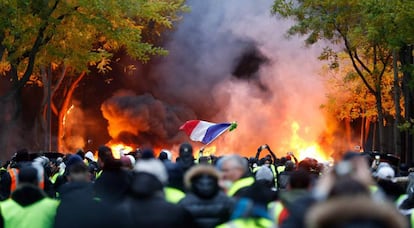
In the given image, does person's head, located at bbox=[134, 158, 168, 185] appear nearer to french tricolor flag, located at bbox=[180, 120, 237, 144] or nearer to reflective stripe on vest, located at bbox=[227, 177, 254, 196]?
reflective stripe on vest, located at bbox=[227, 177, 254, 196]

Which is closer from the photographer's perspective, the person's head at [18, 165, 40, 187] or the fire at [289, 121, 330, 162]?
the person's head at [18, 165, 40, 187]

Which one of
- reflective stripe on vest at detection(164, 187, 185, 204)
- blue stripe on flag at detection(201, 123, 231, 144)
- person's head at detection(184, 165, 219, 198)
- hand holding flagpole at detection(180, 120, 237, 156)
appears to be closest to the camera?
person's head at detection(184, 165, 219, 198)

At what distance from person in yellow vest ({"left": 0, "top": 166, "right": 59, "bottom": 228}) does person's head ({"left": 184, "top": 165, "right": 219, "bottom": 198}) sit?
50.0 inches

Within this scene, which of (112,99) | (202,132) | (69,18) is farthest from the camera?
(112,99)

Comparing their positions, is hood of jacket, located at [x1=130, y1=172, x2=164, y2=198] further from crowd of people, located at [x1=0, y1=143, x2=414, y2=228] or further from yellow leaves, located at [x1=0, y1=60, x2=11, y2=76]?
yellow leaves, located at [x1=0, y1=60, x2=11, y2=76]

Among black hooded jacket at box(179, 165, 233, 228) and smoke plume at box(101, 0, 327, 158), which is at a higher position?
smoke plume at box(101, 0, 327, 158)

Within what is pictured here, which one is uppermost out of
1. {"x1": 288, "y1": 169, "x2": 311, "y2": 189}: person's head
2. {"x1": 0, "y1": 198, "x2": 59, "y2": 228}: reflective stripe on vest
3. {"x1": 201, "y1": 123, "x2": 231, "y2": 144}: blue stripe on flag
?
{"x1": 201, "y1": 123, "x2": 231, "y2": 144}: blue stripe on flag

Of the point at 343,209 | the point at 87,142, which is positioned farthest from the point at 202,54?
the point at 343,209

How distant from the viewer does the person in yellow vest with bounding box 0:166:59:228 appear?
6269 mm

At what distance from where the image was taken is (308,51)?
37.4 m

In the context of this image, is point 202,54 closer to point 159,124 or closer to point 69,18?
point 159,124

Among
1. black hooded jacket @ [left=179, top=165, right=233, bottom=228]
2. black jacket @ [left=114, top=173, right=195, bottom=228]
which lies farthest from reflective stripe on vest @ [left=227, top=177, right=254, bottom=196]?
black jacket @ [left=114, top=173, right=195, bottom=228]

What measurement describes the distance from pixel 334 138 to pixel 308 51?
744 centimetres

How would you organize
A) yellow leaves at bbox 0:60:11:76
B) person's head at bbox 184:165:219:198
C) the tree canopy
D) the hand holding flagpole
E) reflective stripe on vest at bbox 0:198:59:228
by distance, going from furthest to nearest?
yellow leaves at bbox 0:60:11:76 < the tree canopy < the hand holding flagpole < reflective stripe on vest at bbox 0:198:59:228 < person's head at bbox 184:165:219:198
